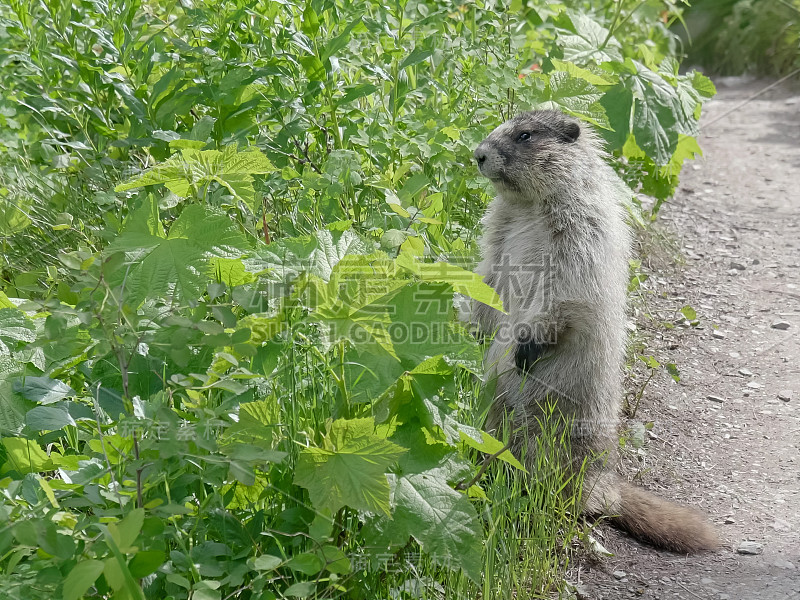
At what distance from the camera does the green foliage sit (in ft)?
6.93

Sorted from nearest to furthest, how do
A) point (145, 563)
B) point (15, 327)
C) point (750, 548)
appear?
point (145, 563) < point (15, 327) < point (750, 548)

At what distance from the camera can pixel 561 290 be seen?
11.8ft

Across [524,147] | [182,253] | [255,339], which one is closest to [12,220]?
[182,253]

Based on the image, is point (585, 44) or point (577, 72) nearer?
point (577, 72)

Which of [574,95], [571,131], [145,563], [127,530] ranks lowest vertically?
[145,563]

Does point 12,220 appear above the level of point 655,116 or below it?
below

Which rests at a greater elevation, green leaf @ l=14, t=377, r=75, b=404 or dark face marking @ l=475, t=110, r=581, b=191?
dark face marking @ l=475, t=110, r=581, b=191

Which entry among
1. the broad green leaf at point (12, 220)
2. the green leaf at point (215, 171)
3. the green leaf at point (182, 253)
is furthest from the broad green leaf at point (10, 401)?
the broad green leaf at point (12, 220)

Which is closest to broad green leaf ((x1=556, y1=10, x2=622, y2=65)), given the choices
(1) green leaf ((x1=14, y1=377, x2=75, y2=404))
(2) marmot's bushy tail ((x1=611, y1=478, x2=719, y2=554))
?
(2) marmot's bushy tail ((x1=611, y1=478, x2=719, y2=554))

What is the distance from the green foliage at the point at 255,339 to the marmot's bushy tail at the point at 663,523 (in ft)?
0.95

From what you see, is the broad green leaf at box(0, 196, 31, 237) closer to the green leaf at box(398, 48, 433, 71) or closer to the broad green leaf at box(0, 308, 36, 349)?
the broad green leaf at box(0, 308, 36, 349)

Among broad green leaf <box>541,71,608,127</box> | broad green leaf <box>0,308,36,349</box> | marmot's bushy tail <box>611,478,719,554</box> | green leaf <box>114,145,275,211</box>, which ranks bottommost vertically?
marmot's bushy tail <box>611,478,719,554</box>

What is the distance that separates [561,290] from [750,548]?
127 centimetres

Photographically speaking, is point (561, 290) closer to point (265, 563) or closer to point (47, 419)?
point (265, 563)
